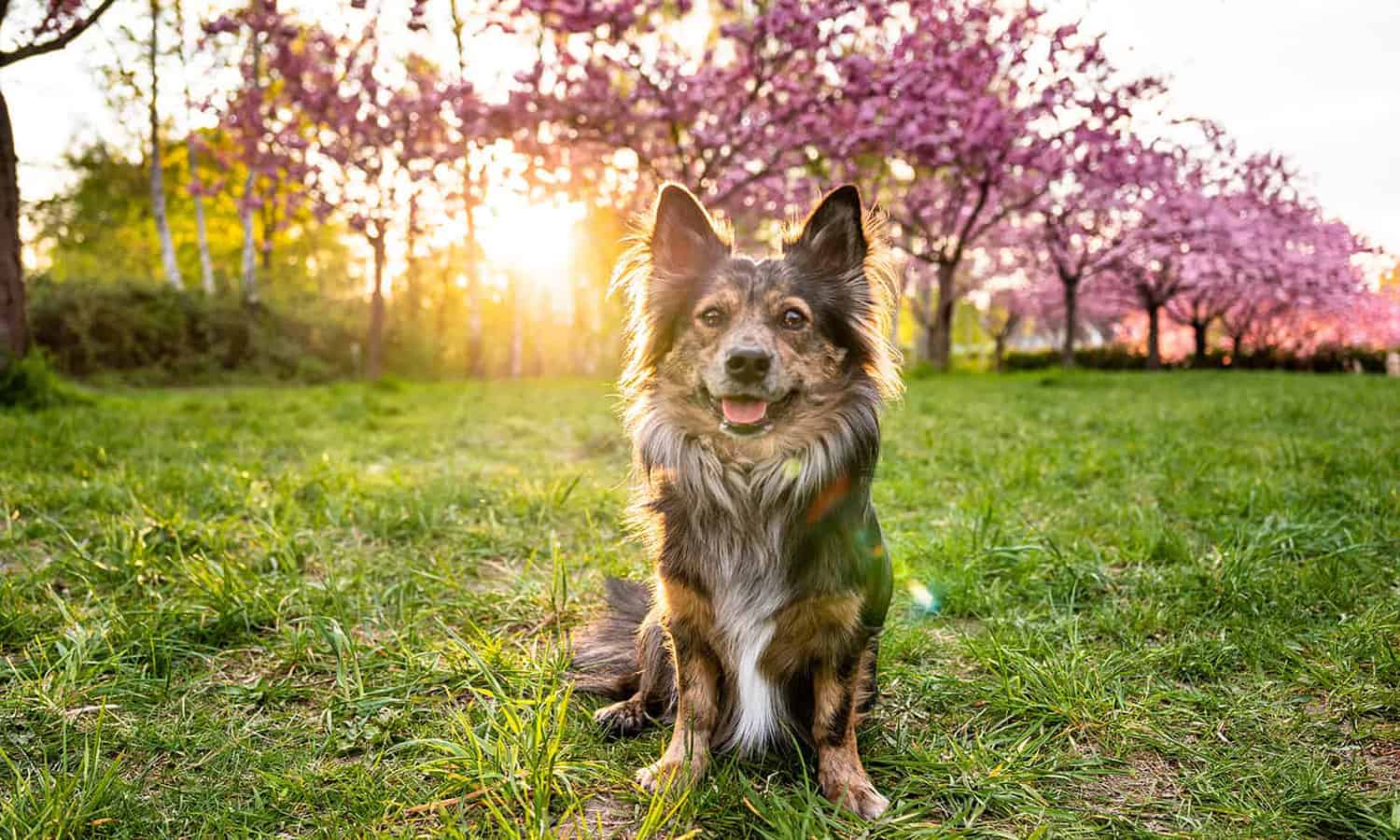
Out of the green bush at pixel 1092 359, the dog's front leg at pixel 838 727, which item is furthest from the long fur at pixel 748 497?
the green bush at pixel 1092 359

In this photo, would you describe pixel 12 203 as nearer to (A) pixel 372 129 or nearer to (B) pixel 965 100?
(A) pixel 372 129

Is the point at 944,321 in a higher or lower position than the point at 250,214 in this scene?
lower

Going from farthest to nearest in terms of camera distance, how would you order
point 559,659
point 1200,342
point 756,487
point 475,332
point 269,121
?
1. point 1200,342
2. point 475,332
3. point 269,121
4. point 559,659
5. point 756,487

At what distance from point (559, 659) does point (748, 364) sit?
4.34ft

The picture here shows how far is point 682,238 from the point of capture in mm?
2852

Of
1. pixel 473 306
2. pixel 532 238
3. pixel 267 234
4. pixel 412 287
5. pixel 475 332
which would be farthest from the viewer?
pixel 412 287

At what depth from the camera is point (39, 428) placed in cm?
712

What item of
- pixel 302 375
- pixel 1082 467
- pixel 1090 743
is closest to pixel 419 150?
pixel 302 375

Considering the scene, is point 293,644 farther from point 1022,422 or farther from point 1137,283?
point 1137,283

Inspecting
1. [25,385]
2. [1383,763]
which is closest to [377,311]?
[25,385]

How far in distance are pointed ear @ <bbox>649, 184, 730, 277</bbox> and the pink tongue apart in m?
0.54

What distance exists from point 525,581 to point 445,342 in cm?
2113

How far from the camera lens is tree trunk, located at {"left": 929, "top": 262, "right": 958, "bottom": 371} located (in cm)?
2047

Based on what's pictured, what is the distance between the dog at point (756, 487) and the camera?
2365 millimetres
